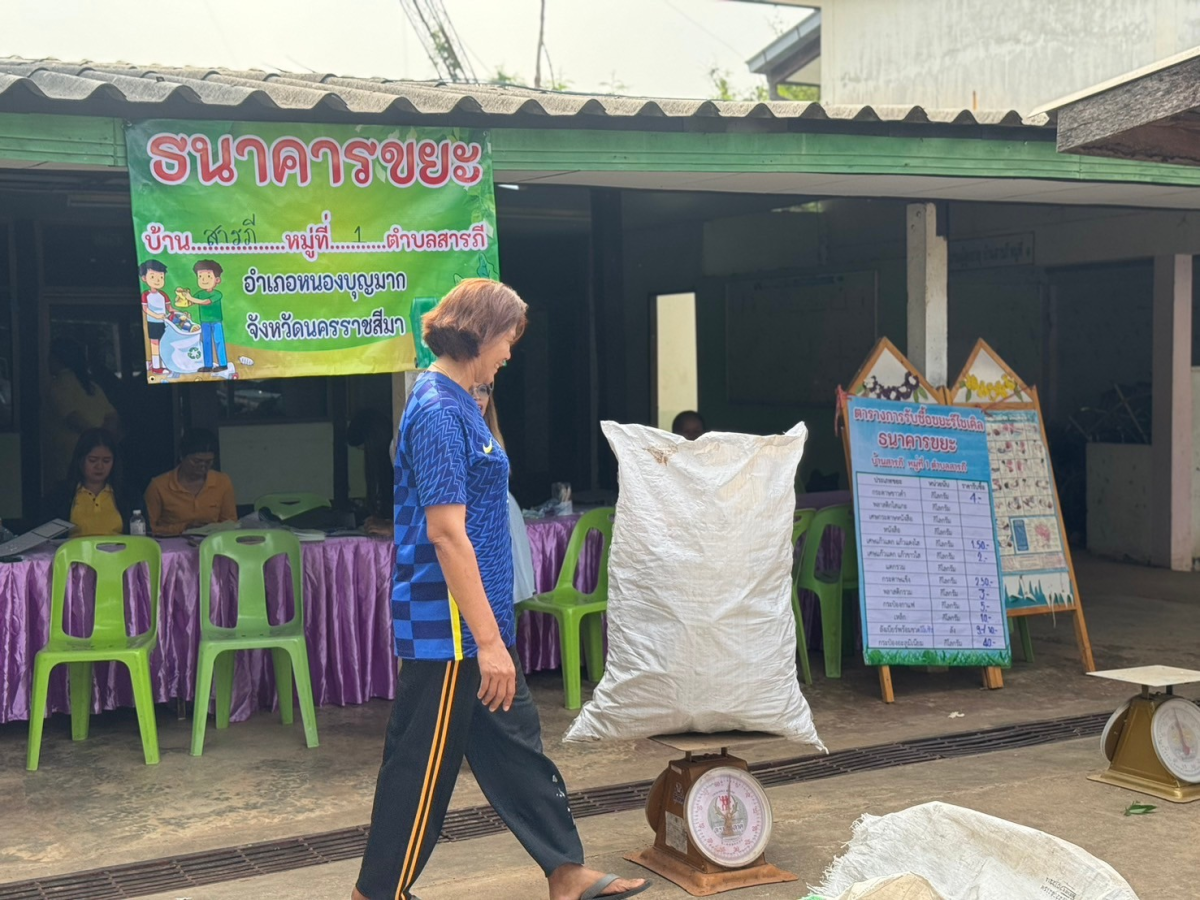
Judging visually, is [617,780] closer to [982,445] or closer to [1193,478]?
[982,445]

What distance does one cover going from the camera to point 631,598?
13.7 feet

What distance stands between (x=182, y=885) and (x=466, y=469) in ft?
5.57

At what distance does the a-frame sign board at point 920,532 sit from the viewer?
20.4ft

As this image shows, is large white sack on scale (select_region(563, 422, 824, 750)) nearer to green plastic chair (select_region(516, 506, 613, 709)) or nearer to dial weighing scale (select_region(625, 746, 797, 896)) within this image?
dial weighing scale (select_region(625, 746, 797, 896))

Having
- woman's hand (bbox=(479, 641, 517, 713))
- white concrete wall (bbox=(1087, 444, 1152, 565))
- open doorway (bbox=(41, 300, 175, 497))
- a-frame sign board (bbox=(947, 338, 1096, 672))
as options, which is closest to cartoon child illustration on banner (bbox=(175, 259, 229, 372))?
woman's hand (bbox=(479, 641, 517, 713))

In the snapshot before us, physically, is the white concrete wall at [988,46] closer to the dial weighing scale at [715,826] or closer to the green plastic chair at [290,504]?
the green plastic chair at [290,504]

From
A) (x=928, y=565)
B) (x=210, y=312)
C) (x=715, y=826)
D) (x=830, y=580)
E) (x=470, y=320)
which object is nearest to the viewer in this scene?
(x=470, y=320)

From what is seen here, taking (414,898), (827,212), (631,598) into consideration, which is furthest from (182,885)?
(827,212)

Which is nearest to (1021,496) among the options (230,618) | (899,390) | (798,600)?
(899,390)

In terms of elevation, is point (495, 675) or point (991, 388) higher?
point (991, 388)

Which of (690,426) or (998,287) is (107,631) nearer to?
(690,426)

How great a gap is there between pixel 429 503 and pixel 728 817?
4.44 ft

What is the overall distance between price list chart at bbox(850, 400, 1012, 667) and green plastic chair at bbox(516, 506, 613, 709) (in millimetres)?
1184

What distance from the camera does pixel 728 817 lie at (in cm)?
392
